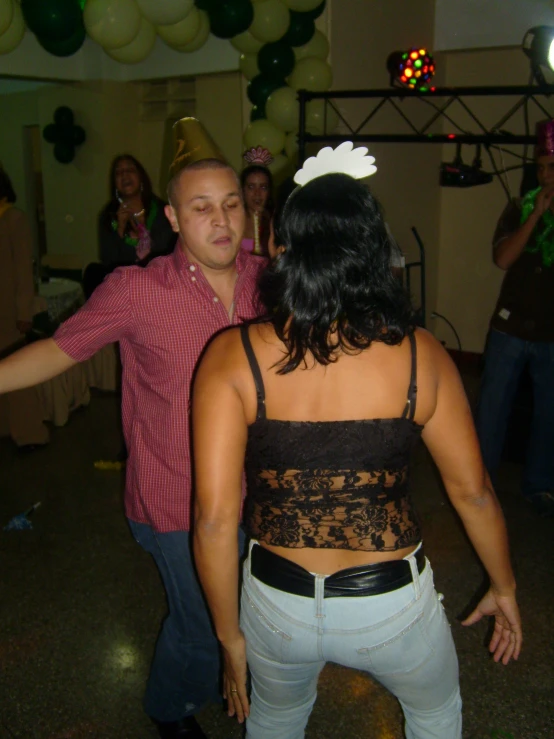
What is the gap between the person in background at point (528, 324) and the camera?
310cm

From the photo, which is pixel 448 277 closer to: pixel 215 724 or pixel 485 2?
pixel 485 2

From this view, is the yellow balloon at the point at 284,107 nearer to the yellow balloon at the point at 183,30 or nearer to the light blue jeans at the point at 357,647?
the yellow balloon at the point at 183,30

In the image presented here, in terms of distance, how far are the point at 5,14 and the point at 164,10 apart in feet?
2.95

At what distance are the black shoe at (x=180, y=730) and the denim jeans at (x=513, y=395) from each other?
1908 mm

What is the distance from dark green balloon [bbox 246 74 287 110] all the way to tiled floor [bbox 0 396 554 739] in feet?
8.84

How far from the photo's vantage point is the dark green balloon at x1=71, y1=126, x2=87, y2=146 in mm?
6352

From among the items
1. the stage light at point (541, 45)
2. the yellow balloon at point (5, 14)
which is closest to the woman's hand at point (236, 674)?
the yellow balloon at point (5, 14)

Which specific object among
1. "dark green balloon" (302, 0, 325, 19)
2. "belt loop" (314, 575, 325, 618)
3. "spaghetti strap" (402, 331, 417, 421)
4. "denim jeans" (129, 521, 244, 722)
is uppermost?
"dark green balloon" (302, 0, 325, 19)

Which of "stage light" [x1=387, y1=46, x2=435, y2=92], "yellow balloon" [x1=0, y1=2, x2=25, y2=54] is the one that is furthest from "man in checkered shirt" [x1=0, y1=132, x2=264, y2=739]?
"stage light" [x1=387, y1=46, x2=435, y2=92]

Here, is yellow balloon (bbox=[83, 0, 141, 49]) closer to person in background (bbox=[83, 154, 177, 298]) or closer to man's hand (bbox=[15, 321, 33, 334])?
person in background (bbox=[83, 154, 177, 298])

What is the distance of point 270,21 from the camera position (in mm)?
4246

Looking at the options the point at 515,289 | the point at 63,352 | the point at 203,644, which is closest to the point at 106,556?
the point at 203,644

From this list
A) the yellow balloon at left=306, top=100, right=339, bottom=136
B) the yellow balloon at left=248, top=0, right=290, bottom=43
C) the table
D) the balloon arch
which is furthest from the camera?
the table

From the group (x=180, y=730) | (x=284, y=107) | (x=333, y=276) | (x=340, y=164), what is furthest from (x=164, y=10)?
(x=180, y=730)
